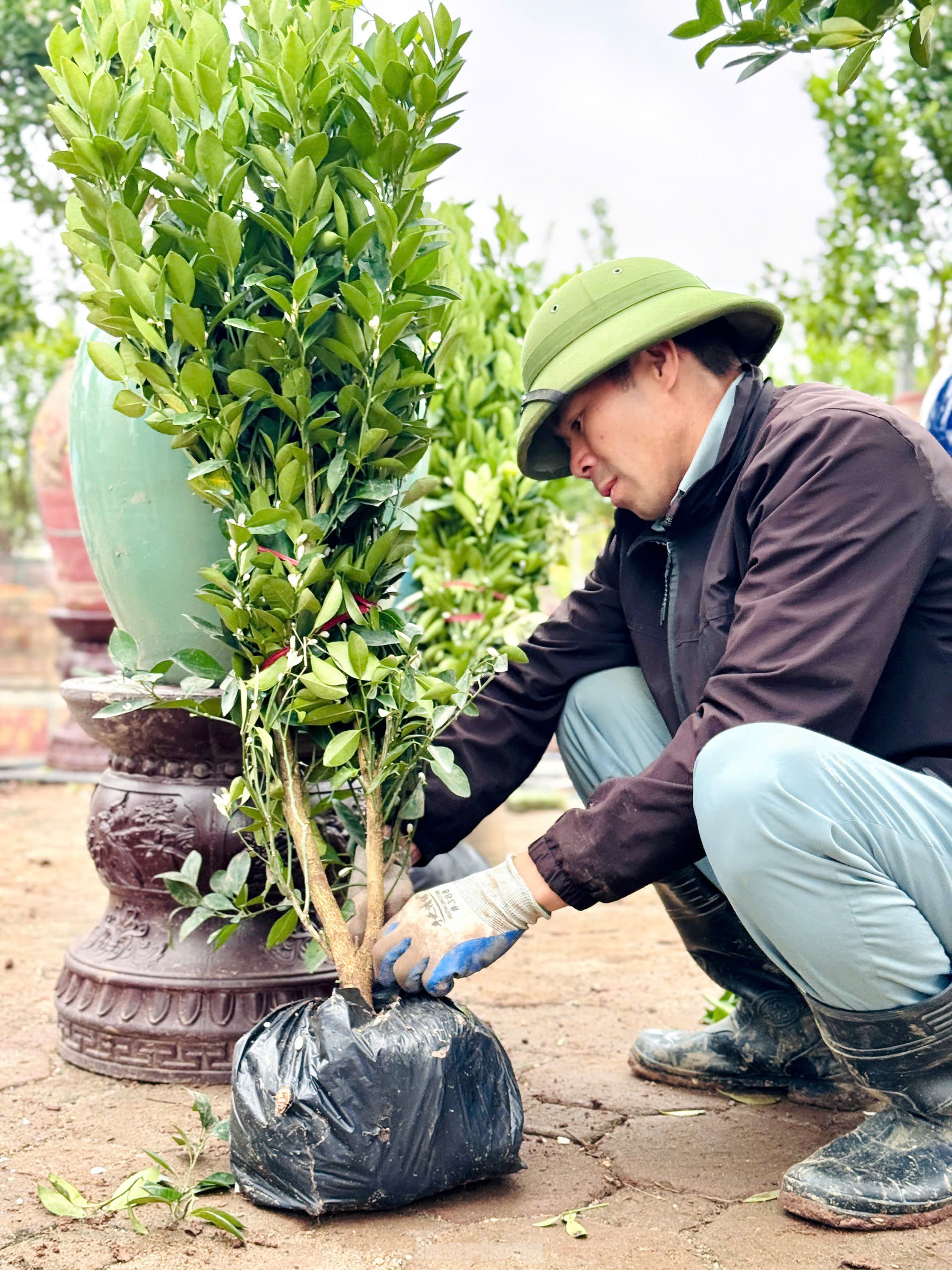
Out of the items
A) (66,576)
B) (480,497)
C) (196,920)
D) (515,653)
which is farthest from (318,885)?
(66,576)

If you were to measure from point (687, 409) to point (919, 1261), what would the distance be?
126 cm

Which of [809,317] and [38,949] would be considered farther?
[809,317]

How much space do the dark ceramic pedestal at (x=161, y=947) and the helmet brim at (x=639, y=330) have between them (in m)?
0.85

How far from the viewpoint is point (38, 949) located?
309 centimetres

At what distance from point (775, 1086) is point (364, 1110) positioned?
938mm

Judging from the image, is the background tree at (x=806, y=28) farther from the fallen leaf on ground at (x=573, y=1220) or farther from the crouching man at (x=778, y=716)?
the fallen leaf on ground at (x=573, y=1220)

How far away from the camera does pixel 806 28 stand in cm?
148

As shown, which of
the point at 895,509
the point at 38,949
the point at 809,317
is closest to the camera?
the point at 895,509

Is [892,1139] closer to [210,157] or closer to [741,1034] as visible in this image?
[741,1034]

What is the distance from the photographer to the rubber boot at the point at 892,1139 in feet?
5.29

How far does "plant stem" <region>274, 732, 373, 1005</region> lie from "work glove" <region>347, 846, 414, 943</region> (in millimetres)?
62

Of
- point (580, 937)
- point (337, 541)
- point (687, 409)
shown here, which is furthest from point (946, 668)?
point (580, 937)

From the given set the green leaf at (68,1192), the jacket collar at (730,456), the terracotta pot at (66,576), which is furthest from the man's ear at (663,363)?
the terracotta pot at (66,576)

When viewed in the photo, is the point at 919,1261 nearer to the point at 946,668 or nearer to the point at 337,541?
the point at 946,668
